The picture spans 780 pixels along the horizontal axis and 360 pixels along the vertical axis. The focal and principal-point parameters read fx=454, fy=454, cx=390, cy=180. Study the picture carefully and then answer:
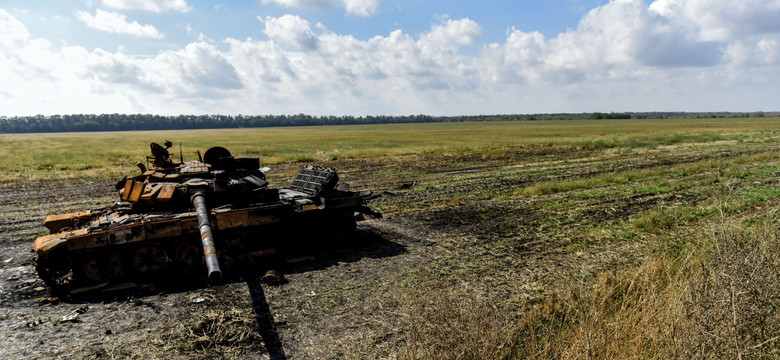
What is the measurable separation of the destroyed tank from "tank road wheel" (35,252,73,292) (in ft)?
0.05

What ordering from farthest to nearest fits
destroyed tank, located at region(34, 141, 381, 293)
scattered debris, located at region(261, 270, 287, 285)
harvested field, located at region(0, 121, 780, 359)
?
scattered debris, located at region(261, 270, 287, 285), destroyed tank, located at region(34, 141, 381, 293), harvested field, located at region(0, 121, 780, 359)

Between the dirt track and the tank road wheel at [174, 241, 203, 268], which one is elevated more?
the tank road wheel at [174, 241, 203, 268]

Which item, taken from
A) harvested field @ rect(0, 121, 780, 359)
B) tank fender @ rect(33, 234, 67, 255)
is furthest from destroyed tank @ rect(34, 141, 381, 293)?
harvested field @ rect(0, 121, 780, 359)

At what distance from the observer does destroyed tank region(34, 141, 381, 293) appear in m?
8.45

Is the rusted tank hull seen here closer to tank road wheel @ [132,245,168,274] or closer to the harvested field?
tank road wheel @ [132,245,168,274]

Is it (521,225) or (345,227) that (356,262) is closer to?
(345,227)

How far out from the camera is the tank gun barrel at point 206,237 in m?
6.18

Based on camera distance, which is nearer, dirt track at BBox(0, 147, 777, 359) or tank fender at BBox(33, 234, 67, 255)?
dirt track at BBox(0, 147, 777, 359)

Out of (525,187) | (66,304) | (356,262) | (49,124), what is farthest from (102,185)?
(49,124)

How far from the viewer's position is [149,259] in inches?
360

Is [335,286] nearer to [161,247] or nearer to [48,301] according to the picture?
[161,247]

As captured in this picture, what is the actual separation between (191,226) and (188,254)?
0.78 m

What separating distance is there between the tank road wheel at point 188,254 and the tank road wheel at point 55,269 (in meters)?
1.83

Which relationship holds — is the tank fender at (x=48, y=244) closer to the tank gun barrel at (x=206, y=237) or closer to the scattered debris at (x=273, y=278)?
the tank gun barrel at (x=206, y=237)
